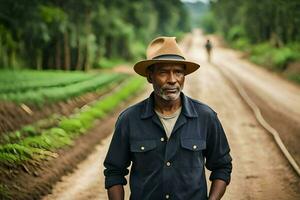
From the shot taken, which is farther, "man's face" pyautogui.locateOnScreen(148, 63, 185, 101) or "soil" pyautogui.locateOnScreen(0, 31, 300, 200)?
"soil" pyautogui.locateOnScreen(0, 31, 300, 200)

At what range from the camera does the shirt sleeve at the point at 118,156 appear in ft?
11.6

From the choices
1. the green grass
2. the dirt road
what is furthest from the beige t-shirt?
the dirt road

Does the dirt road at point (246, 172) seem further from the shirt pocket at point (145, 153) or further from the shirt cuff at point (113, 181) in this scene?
the shirt pocket at point (145, 153)

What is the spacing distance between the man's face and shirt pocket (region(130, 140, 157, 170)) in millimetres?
405

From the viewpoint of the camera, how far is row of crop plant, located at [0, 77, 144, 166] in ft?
31.1

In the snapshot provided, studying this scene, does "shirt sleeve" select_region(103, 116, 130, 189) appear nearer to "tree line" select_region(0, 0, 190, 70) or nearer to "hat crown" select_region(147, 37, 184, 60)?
"hat crown" select_region(147, 37, 184, 60)

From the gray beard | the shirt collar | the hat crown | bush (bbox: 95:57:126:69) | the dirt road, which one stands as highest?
the hat crown

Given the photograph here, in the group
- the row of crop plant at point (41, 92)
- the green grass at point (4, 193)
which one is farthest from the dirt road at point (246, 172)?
the row of crop plant at point (41, 92)

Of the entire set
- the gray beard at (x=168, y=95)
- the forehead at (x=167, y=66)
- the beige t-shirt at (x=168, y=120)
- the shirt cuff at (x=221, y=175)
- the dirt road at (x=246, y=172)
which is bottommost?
the dirt road at (x=246, y=172)

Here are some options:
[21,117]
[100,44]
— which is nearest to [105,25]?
[100,44]

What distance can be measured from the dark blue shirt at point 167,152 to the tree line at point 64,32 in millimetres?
19397

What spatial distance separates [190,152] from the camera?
3475 mm

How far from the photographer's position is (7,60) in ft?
94.5

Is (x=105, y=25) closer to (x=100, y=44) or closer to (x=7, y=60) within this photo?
(x=100, y=44)
